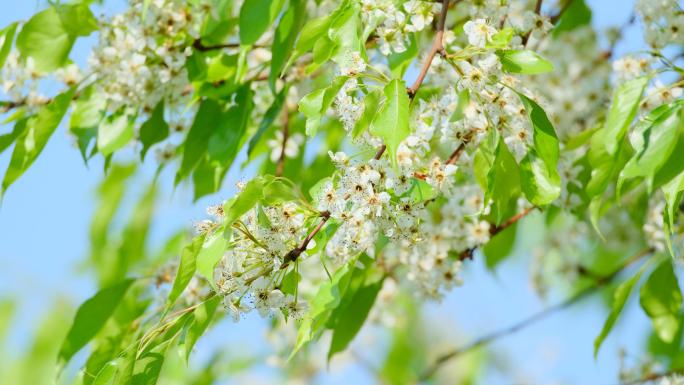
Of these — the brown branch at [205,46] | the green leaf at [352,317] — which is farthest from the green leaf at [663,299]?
the brown branch at [205,46]

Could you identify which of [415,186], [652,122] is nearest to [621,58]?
[652,122]

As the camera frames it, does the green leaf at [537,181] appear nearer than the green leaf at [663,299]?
Yes

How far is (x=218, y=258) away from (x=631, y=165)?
2.25ft

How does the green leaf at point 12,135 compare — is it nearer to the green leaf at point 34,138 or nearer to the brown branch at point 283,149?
the green leaf at point 34,138

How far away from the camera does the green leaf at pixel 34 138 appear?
7.32ft

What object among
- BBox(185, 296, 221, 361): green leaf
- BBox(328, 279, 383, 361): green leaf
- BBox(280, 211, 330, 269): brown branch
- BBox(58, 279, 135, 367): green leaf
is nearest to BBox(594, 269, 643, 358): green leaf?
BBox(328, 279, 383, 361): green leaf

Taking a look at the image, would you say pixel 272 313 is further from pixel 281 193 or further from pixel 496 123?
pixel 496 123

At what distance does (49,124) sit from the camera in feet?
7.44

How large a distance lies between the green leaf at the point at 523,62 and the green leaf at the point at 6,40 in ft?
3.65

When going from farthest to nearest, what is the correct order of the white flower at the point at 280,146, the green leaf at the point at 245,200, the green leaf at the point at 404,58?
the white flower at the point at 280,146 → the green leaf at the point at 404,58 → the green leaf at the point at 245,200

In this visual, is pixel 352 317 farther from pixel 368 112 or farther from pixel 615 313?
pixel 368 112

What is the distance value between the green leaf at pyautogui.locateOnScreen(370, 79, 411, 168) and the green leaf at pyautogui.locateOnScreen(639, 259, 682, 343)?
3.72 feet

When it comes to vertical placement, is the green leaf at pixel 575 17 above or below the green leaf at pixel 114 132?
below

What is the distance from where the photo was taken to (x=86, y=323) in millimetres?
2434
